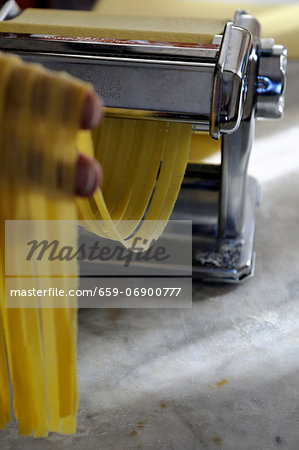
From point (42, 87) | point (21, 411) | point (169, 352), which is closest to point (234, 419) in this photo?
point (169, 352)

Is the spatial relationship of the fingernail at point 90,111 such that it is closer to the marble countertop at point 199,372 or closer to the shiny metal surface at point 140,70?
the shiny metal surface at point 140,70

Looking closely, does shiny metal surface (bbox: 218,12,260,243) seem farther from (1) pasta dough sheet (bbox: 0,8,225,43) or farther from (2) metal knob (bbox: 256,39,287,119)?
(1) pasta dough sheet (bbox: 0,8,225,43)

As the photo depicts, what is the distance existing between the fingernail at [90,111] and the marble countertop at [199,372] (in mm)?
809

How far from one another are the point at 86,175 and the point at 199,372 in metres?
0.84

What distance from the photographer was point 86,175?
92 centimetres

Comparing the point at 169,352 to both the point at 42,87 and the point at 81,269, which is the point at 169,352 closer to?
the point at 81,269

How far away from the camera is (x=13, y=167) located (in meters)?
0.94

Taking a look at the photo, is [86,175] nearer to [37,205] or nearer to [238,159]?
[37,205]

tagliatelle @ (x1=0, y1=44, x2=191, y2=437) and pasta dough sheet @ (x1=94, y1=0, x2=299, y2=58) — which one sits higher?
pasta dough sheet @ (x1=94, y1=0, x2=299, y2=58)

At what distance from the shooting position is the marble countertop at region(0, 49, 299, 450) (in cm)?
139

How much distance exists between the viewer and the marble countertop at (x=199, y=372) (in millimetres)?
1391

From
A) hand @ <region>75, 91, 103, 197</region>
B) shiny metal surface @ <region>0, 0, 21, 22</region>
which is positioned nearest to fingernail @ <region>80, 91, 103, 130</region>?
hand @ <region>75, 91, 103, 197</region>

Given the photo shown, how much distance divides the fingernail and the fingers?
0.17 ft

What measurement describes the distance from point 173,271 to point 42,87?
1109 mm
